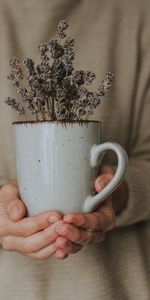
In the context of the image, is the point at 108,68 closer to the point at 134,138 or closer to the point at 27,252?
the point at 134,138

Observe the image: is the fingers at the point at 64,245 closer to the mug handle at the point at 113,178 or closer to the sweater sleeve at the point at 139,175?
the mug handle at the point at 113,178

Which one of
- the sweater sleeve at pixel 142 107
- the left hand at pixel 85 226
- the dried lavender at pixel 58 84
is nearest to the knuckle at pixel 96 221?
the left hand at pixel 85 226

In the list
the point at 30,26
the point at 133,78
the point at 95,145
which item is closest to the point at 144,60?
the point at 133,78

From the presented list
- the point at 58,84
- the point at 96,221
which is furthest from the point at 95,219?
the point at 58,84

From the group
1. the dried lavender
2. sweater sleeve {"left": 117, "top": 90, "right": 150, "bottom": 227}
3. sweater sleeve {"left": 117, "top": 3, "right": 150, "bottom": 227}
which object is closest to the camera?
the dried lavender

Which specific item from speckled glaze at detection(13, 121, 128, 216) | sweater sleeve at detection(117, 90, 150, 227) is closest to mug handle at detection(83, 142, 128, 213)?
speckled glaze at detection(13, 121, 128, 216)

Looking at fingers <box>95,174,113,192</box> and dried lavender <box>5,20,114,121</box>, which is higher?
dried lavender <box>5,20,114,121</box>

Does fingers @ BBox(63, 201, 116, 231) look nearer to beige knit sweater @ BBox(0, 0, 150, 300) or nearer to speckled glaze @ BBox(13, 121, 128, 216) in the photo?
speckled glaze @ BBox(13, 121, 128, 216)
